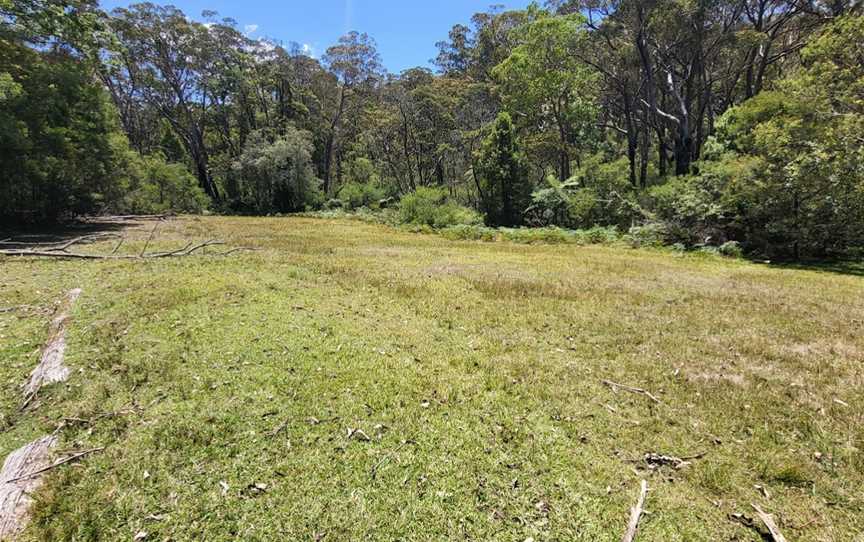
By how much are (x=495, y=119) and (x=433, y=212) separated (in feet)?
30.4

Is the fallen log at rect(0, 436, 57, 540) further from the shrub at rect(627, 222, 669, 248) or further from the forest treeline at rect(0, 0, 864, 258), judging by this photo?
the shrub at rect(627, 222, 669, 248)

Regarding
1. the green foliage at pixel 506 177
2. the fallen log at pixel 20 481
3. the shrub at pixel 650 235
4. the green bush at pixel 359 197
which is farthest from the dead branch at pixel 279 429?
the green bush at pixel 359 197

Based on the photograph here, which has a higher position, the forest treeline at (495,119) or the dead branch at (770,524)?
the forest treeline at (495,119)

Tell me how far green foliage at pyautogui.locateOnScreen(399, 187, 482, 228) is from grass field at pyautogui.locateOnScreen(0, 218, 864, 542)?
14278 millimetres

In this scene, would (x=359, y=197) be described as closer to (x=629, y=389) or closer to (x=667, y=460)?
(x=629, y=389)

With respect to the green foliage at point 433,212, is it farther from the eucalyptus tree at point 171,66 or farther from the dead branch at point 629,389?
the eucalyptus tree at point 171,66

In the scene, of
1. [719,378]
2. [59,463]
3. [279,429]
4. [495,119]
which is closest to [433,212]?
[495,119]

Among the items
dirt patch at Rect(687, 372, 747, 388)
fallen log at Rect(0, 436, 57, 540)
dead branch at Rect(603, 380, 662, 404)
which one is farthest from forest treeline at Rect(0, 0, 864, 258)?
fallen log at Rect(0, 436, 57, 540)

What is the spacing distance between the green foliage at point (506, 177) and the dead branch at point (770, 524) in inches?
787

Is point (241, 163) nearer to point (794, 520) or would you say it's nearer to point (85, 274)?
point (85, 274)

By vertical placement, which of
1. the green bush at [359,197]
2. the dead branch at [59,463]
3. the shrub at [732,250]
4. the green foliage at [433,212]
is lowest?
the dead branch at [59,463]

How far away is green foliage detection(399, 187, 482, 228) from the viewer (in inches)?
851

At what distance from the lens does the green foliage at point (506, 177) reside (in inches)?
864

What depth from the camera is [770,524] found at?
8.28 feet
